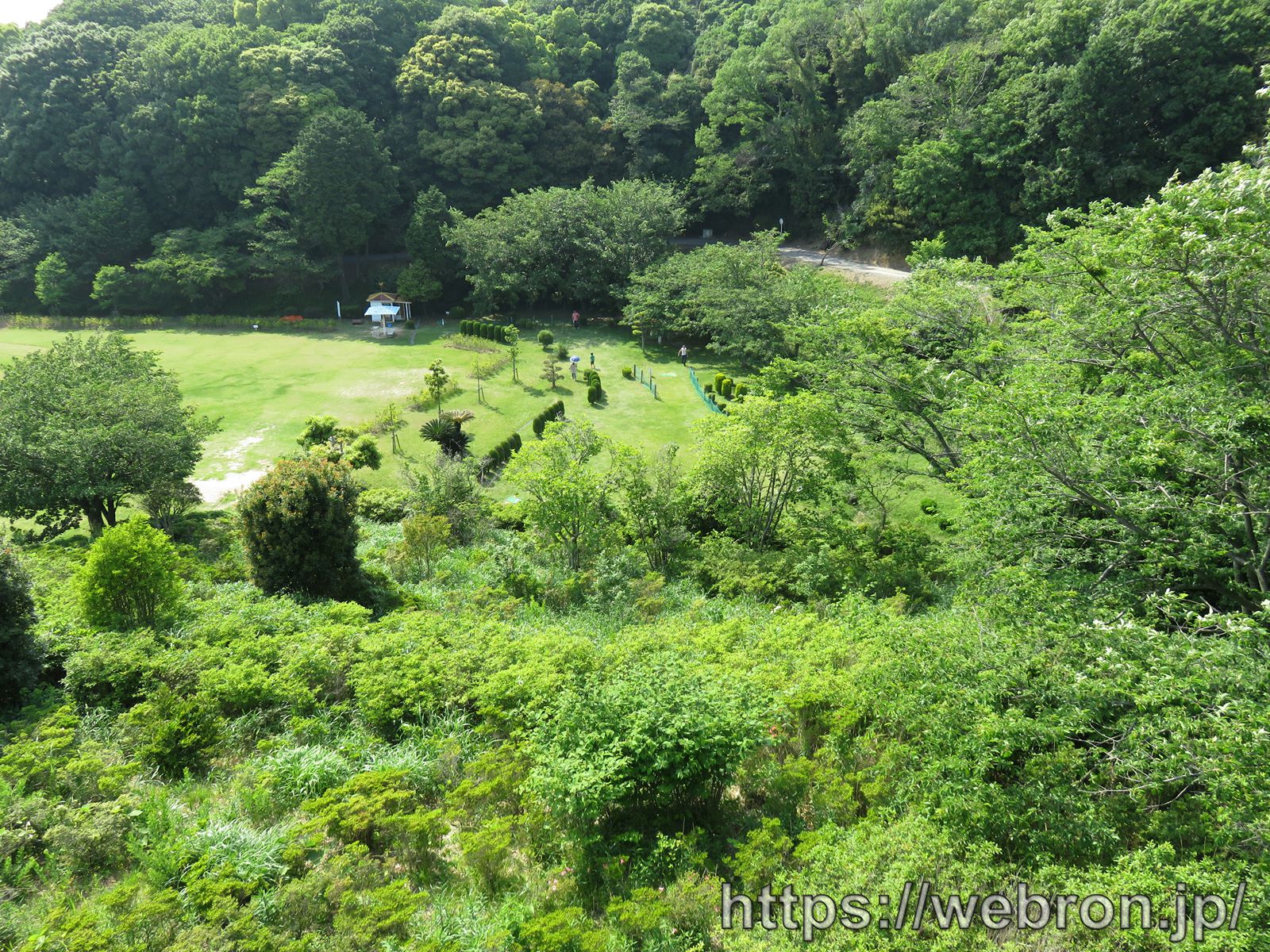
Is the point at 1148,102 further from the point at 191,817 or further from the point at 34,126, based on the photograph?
the point at 34,126

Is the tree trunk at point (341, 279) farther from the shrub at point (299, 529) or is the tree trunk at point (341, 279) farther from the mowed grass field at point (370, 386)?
the shrub at point (299, 529)

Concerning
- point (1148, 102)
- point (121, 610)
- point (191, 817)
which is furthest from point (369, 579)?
point (1148, 102)

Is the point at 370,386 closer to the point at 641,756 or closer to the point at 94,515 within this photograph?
the point at 94,515

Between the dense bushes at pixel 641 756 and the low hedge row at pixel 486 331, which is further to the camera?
the low hedge row at pixel 486 331

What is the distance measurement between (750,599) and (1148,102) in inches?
1209

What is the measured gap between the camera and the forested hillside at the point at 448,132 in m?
32.4

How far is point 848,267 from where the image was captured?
36.3 m

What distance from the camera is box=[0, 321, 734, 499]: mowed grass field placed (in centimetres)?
2142

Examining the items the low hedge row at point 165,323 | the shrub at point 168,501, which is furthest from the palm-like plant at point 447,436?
the low hedge row at point 165,323

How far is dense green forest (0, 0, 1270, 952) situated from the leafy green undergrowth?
45mm

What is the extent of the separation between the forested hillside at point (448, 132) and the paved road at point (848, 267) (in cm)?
154

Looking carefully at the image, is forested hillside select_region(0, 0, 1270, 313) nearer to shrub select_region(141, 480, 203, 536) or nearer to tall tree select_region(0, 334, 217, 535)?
tall tree select_region(0, 334, 217, 535)

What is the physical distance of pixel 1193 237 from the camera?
7.35 meters
